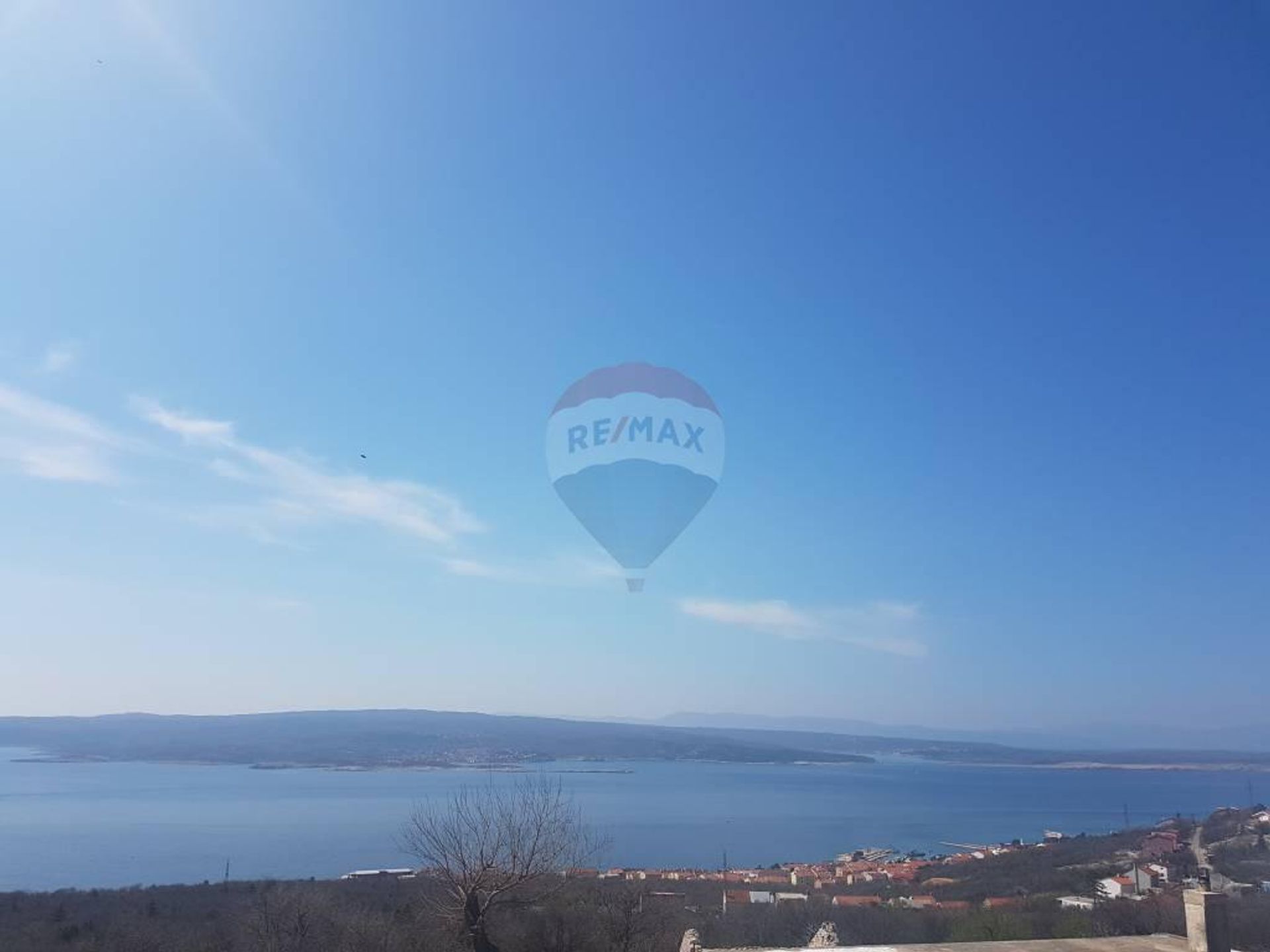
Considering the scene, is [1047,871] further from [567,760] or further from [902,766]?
[902,766]

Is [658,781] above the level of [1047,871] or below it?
below

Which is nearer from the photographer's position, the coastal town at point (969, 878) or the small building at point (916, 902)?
the small building at point (916, 902)

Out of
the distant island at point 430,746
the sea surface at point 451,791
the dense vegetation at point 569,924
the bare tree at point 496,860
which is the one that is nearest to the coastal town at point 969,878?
the dense vegetation at point 569,924

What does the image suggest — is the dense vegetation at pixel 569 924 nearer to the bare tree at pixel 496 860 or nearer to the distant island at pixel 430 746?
the bare tree at pixel 496 860

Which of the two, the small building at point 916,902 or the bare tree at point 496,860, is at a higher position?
the bare tree at point 496,860

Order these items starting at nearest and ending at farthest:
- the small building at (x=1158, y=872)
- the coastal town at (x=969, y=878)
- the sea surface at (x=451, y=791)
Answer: the coastal town at (x=969, y=878) → the small building at (x=1158, y=872) → the sea surface at (x=451, y=791)

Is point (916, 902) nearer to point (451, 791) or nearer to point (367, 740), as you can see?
point (451, 791)

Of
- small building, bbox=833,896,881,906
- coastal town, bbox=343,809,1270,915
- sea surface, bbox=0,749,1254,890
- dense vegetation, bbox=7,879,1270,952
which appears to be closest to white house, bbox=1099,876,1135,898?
coastal town, bbox=343,809,1270,915

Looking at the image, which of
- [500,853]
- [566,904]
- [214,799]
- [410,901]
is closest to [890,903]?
[566,904]
